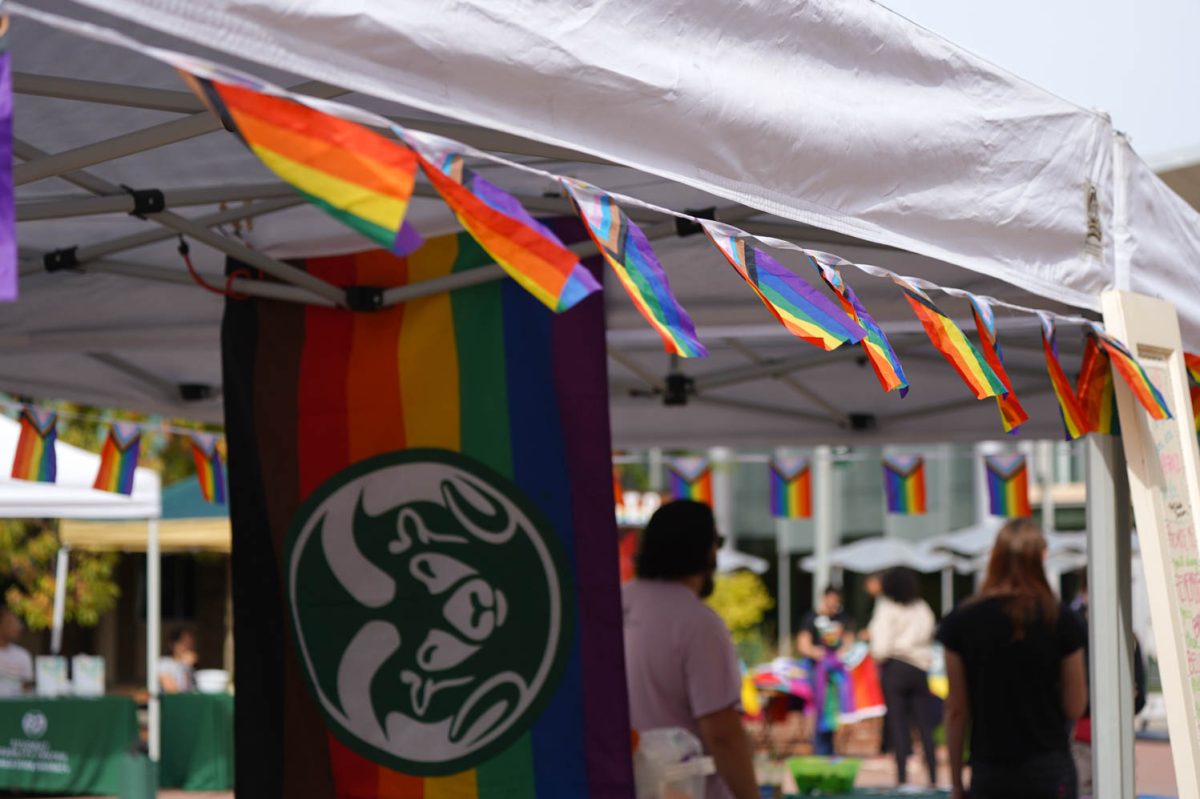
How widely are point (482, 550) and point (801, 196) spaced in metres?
1.21

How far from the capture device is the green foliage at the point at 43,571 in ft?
60.1

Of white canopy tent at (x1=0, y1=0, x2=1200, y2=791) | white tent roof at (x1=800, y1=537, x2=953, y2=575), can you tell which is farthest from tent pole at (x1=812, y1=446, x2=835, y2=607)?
white canopy tent at (x1=0, y1=0, x2=1200, y2=791)

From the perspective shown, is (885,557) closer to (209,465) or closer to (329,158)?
(209,465)

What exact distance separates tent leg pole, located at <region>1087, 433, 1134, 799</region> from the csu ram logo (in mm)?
1225

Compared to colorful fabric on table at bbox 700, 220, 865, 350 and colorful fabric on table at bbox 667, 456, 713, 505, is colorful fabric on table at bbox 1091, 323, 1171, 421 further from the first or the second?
colorful fabric on table at bbox 667, 456, 713, 505

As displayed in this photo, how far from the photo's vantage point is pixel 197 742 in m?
10.1

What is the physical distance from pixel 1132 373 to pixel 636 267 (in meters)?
1.72

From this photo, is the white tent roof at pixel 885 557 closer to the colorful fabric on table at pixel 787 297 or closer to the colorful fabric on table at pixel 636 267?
the colorful fabric on table at pixel 787 297

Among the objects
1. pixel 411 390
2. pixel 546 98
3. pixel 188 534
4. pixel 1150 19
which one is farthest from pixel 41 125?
pixel 188 534

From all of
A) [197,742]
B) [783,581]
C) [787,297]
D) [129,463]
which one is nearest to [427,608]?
[787,297]

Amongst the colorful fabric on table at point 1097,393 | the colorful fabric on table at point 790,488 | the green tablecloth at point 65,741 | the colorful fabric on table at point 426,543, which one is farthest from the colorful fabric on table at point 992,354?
the green tablecloth at point 65,741

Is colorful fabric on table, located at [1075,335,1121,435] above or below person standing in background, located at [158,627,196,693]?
above

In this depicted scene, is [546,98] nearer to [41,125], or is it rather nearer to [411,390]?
[411,390]

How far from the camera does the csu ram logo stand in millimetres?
3324
